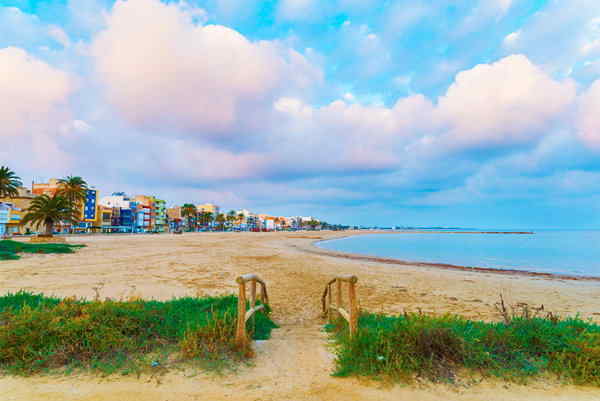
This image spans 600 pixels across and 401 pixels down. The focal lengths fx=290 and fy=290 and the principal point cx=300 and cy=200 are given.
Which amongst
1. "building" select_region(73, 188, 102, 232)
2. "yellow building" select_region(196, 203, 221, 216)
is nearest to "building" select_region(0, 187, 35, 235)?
"building" select_region(73, 188, 102, 232)

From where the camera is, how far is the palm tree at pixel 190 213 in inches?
4646

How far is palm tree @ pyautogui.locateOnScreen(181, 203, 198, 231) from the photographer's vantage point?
118m

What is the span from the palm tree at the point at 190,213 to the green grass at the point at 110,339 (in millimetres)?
119972

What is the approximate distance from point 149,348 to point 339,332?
2990 millimetres

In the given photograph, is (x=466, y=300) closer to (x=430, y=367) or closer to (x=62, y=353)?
(x=430, y=367)

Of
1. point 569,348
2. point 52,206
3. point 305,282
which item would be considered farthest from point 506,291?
point 52,206

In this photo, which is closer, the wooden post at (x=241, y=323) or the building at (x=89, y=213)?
the wooden post at (x=241, y=323)

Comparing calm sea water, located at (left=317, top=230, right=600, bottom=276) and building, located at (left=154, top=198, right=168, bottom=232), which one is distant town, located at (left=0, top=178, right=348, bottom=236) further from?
calm sea water, located at (left=317, top=230, right=600, bottom=276)

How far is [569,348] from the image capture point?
3.81m

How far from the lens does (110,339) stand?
13.6ft

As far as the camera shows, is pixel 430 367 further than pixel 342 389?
Yes

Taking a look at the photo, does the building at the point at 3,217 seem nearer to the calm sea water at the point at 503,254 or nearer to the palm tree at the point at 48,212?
the palm tree at the point at 48,212

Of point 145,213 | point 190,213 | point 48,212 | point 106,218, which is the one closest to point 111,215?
point 106,218

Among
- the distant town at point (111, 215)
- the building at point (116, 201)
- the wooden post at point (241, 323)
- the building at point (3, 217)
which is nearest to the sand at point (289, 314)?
the wooden post at point (241, 323)
